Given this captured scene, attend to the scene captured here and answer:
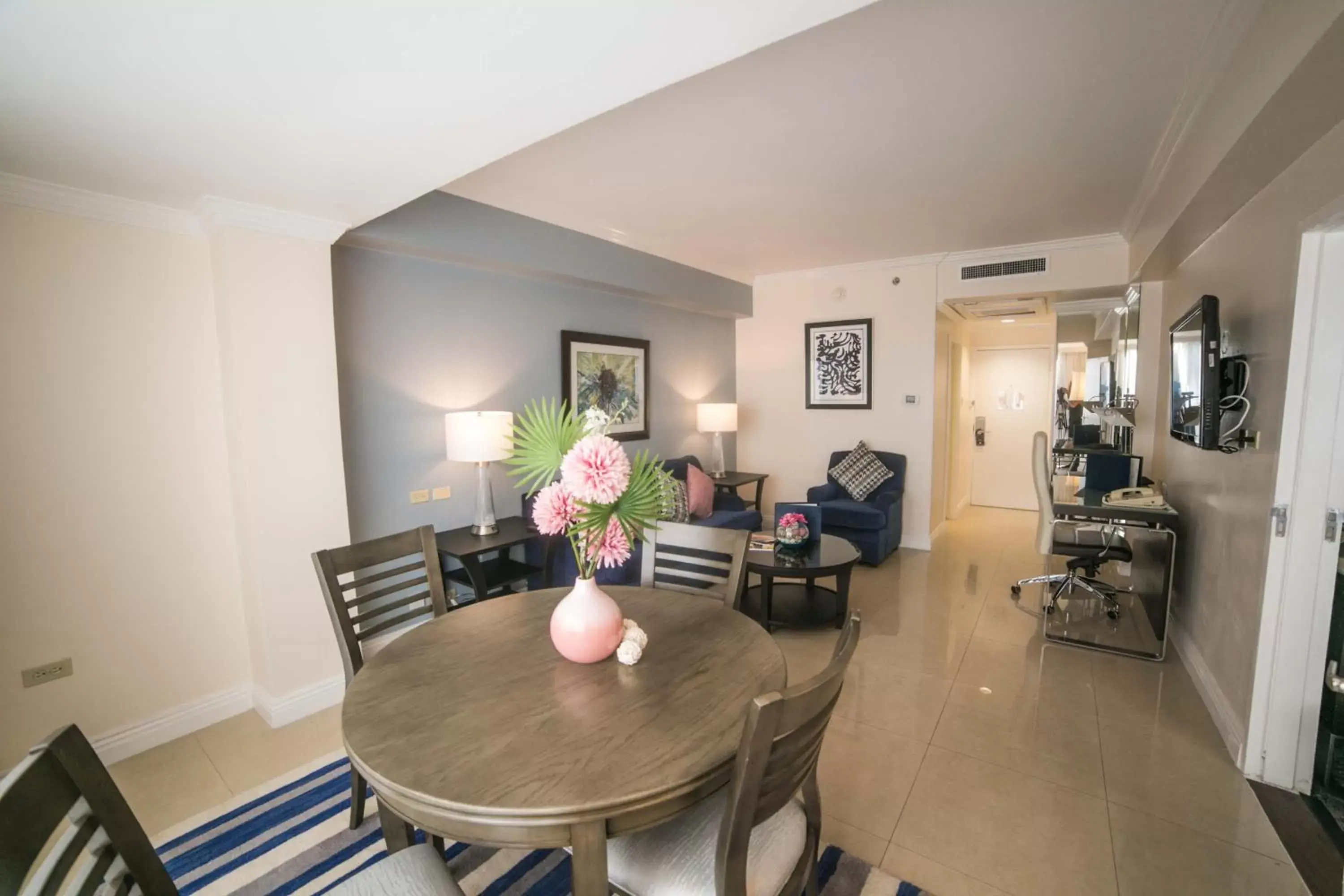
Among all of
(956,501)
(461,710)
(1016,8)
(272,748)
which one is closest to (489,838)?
(461,710)

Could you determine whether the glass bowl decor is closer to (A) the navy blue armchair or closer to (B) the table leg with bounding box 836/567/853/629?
(B) the table leg with bounding box 836/567/853/629

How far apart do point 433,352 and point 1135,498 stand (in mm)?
Result: 4145

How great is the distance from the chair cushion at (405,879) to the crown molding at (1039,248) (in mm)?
5236

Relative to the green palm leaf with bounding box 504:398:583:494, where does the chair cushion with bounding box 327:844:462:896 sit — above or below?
below

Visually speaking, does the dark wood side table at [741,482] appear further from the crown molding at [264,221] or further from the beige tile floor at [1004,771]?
the crown molding at [264,221]

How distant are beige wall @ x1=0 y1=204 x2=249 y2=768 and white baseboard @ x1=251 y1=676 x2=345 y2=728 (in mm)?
169

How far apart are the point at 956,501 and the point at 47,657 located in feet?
24.6

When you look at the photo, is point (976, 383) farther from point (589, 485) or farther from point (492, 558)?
point (589, 485)

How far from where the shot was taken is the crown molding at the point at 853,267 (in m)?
5.02

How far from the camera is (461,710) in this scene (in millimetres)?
1313

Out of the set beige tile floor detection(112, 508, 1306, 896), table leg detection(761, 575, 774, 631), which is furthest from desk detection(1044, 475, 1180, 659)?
table leg detection(761, 575, 774, 631)

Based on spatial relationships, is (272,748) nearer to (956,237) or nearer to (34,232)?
(34,232)

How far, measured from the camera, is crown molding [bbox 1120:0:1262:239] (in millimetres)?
1824

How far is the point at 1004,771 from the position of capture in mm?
2215
